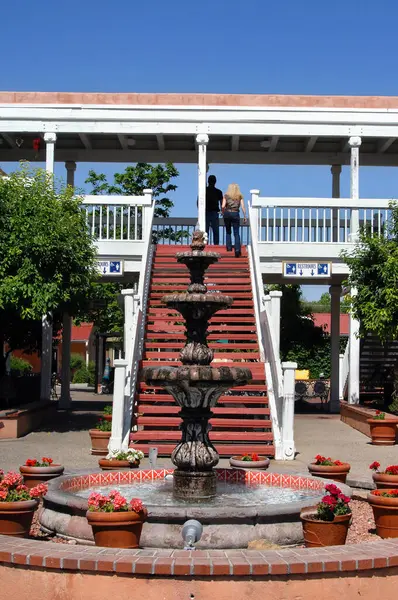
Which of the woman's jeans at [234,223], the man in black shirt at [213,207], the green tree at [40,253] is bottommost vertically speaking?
the green tree at [40,253]

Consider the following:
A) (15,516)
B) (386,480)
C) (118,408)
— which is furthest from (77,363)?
(15,516)

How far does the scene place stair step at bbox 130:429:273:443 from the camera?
15.6 m

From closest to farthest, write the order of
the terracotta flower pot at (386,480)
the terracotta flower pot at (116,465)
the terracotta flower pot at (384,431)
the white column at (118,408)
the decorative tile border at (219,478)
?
the terracotta flower pot at (386,480)
the decorative tile border at (219,478)
the terracotta flower pot at (116,465)
the white column at (118,408)
the terracotta flower pot at (384,431)

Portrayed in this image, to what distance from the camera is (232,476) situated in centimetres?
1176

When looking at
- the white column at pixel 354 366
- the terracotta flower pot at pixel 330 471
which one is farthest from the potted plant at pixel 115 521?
the white column at pixel 354 366

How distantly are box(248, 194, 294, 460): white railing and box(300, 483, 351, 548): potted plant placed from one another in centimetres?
713

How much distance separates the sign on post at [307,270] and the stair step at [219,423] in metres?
6.40

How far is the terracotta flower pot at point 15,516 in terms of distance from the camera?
8.06 metres

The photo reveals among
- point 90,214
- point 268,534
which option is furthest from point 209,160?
point 268,534

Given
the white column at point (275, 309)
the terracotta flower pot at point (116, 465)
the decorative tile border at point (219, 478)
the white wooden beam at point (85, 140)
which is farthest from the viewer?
the white wooden beam at point (85, 140)

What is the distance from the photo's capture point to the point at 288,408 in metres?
15.5

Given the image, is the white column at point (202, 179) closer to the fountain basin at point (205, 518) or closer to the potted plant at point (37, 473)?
the potted plant at point (37, 473)

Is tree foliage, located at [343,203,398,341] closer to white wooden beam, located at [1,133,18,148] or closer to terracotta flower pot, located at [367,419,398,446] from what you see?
terracotta flower pot, located at [367,419,398,446]

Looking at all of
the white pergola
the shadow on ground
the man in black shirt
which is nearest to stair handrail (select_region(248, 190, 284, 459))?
the white pergola
